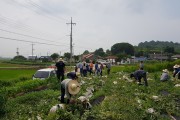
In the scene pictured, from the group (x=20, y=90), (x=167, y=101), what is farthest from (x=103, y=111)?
(x=20, y=90)

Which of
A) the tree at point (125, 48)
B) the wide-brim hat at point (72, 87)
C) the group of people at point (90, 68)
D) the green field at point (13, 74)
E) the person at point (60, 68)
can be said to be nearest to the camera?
the wide-brim hat at point (72, 87)

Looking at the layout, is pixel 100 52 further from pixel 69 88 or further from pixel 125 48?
pixel 69 88

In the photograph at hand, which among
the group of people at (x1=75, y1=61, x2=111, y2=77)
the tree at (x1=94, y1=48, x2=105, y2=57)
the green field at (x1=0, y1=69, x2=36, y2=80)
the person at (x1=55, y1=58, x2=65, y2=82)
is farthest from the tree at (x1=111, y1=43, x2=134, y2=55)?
the person at (x1=55, y1=58, x2=65, y2=82)

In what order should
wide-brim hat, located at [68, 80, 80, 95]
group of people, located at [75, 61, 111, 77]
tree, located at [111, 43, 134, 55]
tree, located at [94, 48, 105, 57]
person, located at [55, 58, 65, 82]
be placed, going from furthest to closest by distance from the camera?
tree, located at [111, 43, 134, 55], tree, located at [94, 48, 105, 57], group of people, located at [75, 61, 111, 77], person, located at [55, 58, 65, 82], wide-brim hat, located at [68, 80, 80, 95]

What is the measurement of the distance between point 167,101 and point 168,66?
119ft

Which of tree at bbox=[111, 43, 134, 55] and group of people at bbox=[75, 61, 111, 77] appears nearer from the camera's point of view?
group of people at bbox=[75, 61, 111, 77]

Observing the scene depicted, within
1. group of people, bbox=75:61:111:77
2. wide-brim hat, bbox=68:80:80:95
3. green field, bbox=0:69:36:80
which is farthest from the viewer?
green field, bbox=0:69:36:80

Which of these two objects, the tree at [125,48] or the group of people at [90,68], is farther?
the tree at [125,48]

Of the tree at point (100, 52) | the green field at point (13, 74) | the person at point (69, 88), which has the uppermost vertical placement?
the tree at point (100, 52)

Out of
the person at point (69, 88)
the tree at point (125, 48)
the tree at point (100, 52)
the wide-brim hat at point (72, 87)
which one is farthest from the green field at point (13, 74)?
the tree at point (125, 48)

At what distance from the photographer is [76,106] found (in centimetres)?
1279

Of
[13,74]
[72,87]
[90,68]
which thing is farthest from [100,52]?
[72,87]

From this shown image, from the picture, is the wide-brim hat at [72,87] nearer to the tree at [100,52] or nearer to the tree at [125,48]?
the tree at [100,52]

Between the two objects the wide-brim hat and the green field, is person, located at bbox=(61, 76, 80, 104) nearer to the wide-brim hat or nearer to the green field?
the wide-brim hat
